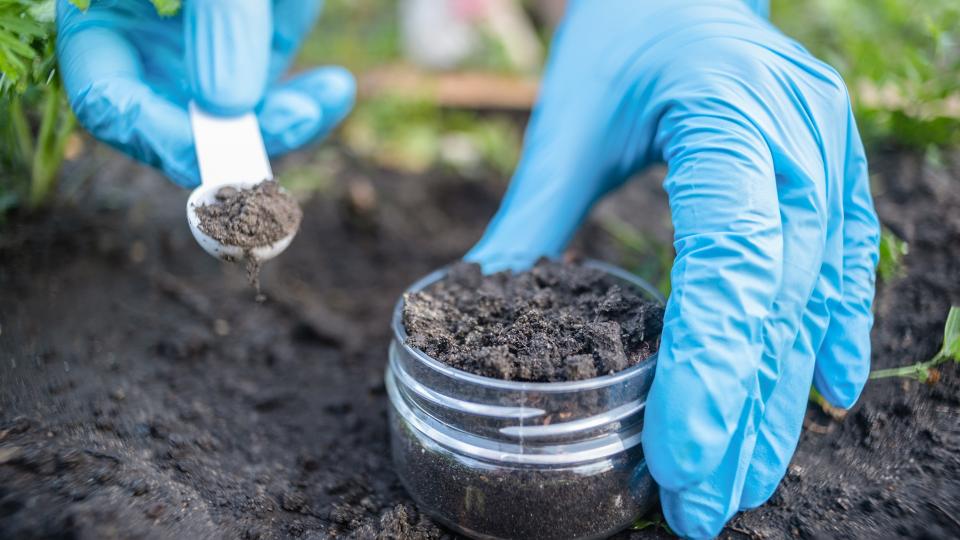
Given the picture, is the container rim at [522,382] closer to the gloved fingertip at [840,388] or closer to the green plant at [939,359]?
the gloved fingertip at [840,388]

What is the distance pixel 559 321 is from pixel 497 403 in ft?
0.78

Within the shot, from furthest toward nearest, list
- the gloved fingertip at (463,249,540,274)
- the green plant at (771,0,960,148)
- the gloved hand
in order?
the green plant at (771,0,960,148)
the gloved fingertip at (463,249,540,274)
the gloved hand

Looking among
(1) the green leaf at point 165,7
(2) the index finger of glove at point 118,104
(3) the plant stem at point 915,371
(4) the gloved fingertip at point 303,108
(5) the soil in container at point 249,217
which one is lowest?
(3) the plant stem at point 915,371

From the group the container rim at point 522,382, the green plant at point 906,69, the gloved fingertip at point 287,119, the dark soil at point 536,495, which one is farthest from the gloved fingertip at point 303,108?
the green plant at point 906,69

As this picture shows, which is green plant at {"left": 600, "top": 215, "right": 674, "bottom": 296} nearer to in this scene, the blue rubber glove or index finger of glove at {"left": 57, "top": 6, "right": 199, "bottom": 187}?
the blue rubber glove

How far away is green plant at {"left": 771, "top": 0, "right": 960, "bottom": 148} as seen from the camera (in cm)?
230

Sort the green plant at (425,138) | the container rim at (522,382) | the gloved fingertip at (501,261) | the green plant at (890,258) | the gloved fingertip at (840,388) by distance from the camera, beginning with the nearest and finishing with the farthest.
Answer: the container rim at (522,382) → the gloved fingertip at (840,388) → the green plant at (890,258) → the gloved fingertip at (501,261) → the green plant at (425,138)

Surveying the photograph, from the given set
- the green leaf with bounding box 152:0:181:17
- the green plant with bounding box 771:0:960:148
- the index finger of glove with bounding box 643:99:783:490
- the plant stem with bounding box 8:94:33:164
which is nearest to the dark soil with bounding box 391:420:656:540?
the index finger of glove with bounding box 643:99:783:490

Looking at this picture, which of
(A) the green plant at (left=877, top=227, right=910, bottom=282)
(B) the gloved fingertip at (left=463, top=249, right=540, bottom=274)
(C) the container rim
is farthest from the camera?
(B) the gloved fingertip at (left=463, top=249, right=540, bottom=274)

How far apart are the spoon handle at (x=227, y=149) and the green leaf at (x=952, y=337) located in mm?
1652

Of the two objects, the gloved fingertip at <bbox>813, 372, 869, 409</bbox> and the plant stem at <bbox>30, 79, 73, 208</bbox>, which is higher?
the plant stem at <bbox>30, 79, 73, 208</bbox>

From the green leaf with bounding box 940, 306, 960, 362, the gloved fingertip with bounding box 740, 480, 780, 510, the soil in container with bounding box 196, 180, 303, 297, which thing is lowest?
the gloved fingertip with bounding box 740, 480, 780, 510

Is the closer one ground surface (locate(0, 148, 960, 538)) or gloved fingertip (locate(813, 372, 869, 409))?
ground surface (locate(0, 148, 960, 538))

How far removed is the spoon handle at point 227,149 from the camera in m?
1.68
